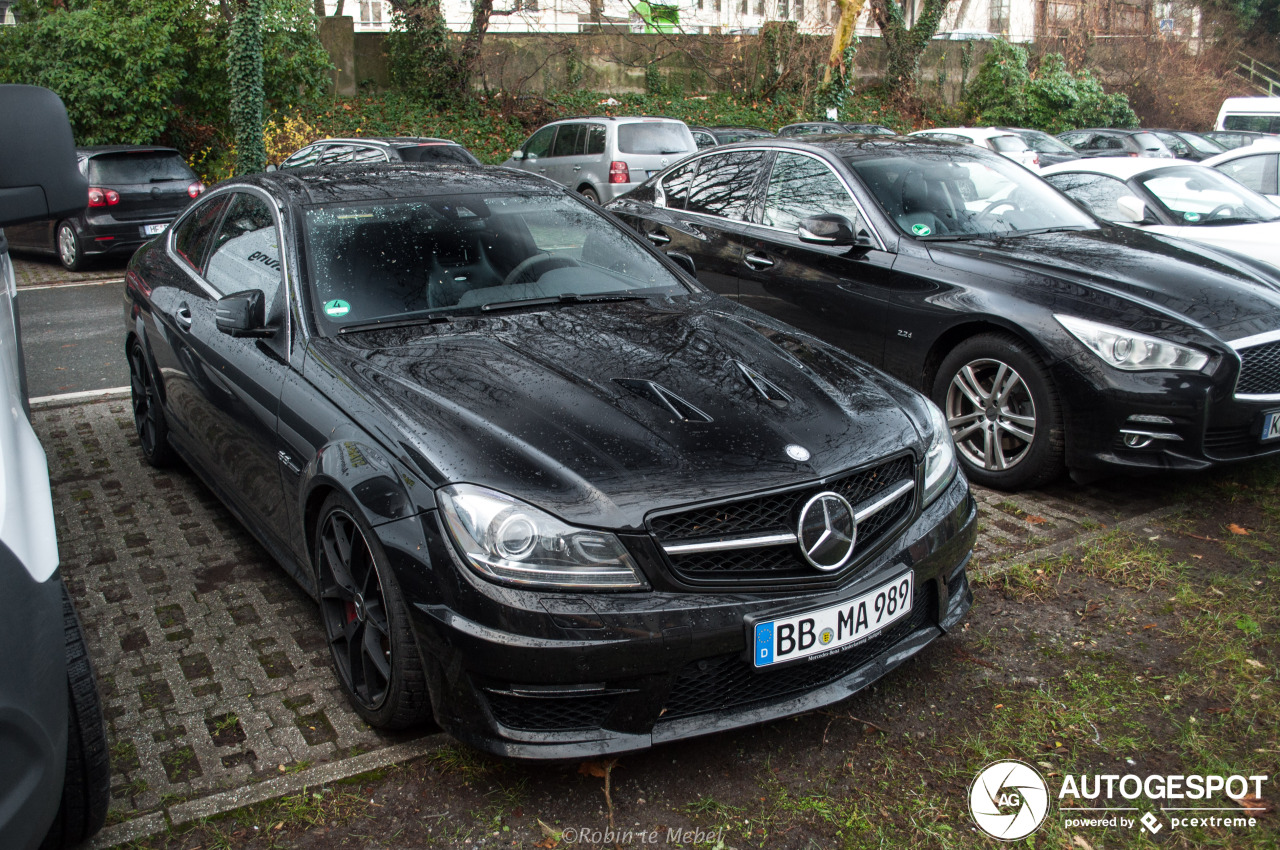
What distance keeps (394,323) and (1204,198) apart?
6.88 metres

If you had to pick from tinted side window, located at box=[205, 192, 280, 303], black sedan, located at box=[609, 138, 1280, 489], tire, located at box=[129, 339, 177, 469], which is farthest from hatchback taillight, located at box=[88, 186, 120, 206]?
tinted side window, located at box=[205, 192, 280, 303]

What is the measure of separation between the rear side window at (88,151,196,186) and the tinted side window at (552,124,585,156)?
624cm

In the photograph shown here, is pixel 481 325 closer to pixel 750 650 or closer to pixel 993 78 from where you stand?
pixel 750 650

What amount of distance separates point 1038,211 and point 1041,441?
1.73 metres

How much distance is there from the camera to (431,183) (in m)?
4.18

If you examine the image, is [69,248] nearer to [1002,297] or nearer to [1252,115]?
[1002,297]

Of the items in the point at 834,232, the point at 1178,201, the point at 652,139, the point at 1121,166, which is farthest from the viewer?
the point at 652,139

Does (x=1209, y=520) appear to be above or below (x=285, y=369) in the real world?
below

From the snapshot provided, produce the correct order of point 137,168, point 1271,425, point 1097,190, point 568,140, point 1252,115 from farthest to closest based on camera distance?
point 1252,115, point 568,140, point 137,168, point 1097,190, point 1271,425

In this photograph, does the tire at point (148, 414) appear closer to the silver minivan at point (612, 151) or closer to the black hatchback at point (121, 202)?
the black hatchback at point (121, 202)

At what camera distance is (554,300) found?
387cm

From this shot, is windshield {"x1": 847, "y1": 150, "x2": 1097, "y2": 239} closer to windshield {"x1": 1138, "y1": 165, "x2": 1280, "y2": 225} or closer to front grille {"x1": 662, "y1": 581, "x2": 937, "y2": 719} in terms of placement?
windshield {"x1": 1138, "y1": 165, "x2": 1280, "y2": 225}

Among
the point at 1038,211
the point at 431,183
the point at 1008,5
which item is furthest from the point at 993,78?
the point at 431,183

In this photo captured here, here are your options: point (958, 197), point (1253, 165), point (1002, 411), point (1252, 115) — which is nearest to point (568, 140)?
point (1253, 165)
